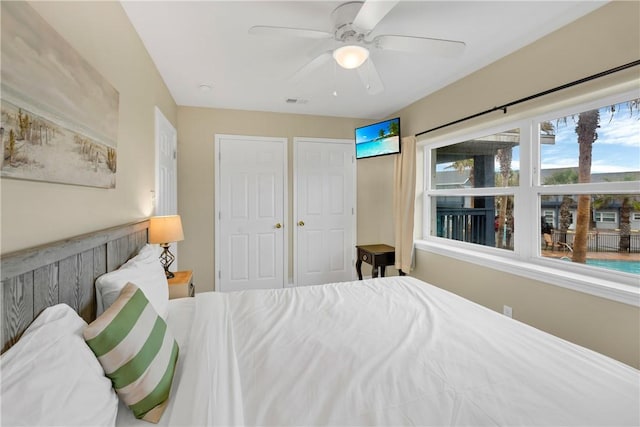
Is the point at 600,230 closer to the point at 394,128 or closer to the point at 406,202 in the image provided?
the point at 406,202

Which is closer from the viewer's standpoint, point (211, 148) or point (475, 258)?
point (475, 258)

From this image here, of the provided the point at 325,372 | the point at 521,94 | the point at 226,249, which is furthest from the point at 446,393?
the point at 226,249

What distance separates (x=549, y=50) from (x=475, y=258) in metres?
1.68

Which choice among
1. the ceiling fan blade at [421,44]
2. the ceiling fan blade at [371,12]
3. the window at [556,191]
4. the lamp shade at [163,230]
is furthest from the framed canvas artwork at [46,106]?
the window at [556,191]

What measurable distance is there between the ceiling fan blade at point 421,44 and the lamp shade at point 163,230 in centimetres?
192

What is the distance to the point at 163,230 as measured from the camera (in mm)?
2166

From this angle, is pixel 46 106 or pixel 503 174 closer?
pixel 46 106

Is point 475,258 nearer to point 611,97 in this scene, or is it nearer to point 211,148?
point 611,97

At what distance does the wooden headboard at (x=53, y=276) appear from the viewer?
792mm

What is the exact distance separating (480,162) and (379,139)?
3.92 feet

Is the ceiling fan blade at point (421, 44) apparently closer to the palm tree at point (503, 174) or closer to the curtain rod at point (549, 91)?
the curtain rod at point (549, 91)

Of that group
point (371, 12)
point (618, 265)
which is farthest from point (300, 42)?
point (618, 265)

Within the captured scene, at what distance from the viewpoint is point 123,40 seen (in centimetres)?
174

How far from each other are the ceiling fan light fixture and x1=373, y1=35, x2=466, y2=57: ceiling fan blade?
0.09m
